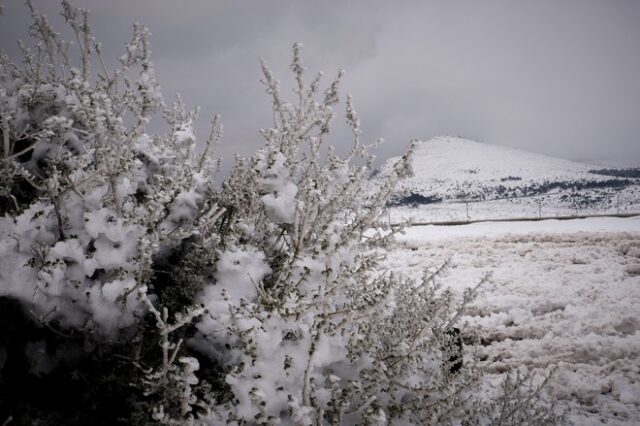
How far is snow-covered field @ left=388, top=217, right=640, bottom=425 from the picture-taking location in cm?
467

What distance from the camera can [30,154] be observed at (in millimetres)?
2115

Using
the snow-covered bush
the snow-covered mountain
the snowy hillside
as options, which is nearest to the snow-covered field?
the snow-covered bush

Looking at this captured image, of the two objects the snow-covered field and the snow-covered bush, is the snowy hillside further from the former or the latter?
the snow-covered bush

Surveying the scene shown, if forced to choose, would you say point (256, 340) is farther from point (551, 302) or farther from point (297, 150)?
point (551, 302)

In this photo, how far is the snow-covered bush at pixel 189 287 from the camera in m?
1.45

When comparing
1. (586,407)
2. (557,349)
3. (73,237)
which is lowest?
(586,407)

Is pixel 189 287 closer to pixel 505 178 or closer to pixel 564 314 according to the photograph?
pixel 564 314

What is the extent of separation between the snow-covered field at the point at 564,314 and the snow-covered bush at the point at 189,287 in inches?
22.2

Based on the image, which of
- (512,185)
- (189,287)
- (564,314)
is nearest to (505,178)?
(512,185)

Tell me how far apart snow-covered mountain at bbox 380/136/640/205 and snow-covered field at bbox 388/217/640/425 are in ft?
404

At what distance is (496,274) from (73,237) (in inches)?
410

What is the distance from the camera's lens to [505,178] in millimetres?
165375

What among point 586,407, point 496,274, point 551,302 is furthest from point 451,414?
point 496,274

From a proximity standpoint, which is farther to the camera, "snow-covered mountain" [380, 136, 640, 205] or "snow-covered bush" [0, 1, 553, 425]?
"snow-covered mountain" [380, 136, 640, 205]
